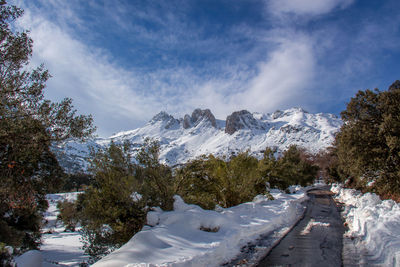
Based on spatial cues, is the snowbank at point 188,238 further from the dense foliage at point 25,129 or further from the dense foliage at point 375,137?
the dense foliage at point 375,137

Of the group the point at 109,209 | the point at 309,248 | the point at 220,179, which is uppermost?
the point at 220,179

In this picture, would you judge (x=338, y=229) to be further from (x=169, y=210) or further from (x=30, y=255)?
(x=30, y=255)

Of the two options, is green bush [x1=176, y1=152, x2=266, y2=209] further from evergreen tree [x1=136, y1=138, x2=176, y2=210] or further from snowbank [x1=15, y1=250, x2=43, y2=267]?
snowbank [x1=15, y1=250, x2=43, y2=267]

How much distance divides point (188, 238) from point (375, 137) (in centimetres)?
1180

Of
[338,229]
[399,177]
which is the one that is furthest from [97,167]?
[399,177]

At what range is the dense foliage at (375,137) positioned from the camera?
13115mm

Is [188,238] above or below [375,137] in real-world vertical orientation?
below

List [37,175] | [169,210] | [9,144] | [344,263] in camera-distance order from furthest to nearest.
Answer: [169,210] < [37,175] < [9,144] < [344,263]

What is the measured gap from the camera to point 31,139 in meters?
7.49

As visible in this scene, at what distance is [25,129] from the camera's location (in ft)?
24.5

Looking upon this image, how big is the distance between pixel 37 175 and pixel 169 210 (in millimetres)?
5418

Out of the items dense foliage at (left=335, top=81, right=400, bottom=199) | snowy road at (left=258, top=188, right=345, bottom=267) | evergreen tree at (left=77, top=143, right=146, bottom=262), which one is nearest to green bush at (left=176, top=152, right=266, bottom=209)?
evergreen tree at (left=77, top=143, right=146, bottom=262)

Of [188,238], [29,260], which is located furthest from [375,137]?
[29,260]

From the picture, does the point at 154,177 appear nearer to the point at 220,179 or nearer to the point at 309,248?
the point at 309,248
